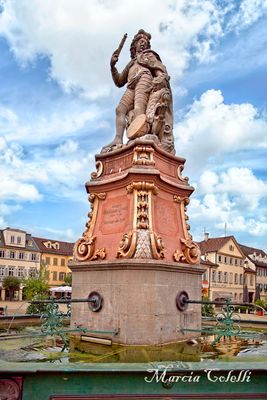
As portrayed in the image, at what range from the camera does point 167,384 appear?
160 inches

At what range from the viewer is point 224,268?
64.6 m

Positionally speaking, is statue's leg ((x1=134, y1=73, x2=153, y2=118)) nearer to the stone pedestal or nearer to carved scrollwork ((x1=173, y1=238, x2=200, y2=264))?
the stone pedestal

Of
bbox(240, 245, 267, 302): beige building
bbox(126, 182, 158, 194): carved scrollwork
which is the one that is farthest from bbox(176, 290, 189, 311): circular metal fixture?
bbox(240, 245, 267, 302): beige building

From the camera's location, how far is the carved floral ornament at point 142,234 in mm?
7781

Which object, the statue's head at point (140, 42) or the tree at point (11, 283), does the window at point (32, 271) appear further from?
the statue's head at point (140, 42)

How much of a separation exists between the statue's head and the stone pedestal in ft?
9.74

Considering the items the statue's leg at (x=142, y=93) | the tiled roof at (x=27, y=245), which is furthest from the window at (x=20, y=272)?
the statue's leg at (x=142, y=93)

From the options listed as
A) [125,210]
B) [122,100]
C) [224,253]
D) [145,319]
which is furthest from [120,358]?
[224,253]

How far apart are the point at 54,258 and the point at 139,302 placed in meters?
67.1

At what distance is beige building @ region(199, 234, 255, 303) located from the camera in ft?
205

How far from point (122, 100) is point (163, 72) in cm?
117

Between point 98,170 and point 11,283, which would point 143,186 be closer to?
point 98,170

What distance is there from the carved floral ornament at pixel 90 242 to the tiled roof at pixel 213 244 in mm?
55640

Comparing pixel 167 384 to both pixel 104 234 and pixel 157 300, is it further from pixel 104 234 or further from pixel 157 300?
pixel 104 234
